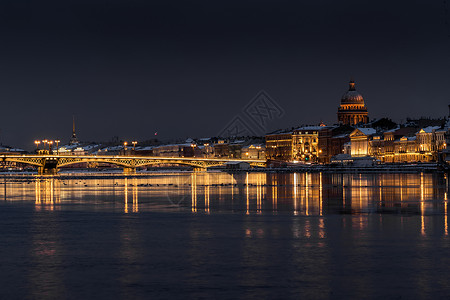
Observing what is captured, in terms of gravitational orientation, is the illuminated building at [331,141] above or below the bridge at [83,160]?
above

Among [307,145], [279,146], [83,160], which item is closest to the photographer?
[83,160]

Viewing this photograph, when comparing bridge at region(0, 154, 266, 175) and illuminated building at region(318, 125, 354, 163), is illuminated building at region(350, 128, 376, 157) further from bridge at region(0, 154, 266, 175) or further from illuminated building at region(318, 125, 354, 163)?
bridge at region(0, 154, 266, 175)

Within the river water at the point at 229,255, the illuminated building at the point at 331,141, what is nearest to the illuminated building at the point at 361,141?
the illuminated building at the point at 331,141

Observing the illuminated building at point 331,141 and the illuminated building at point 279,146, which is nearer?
the illuminated building at point 331,141

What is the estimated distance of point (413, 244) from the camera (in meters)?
15.7

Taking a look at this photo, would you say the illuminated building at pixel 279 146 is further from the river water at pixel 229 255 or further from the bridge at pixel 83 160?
the river water at pixel 229 255

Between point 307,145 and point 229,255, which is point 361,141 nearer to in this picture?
point 307,145

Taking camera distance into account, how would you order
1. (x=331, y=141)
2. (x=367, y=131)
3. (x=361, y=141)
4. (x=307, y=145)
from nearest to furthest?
1. (x=361, y=141)
2. (x=367, y=131)
3. (x=331, y=141)
4. (x=307, y=145)

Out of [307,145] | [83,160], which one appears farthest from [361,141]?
[83,160]

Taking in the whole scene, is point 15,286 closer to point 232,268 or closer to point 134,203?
point 232,268

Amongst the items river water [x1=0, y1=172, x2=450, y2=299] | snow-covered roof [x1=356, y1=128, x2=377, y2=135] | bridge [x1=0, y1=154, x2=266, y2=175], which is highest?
snow-covered roof [x1=356, y1=128, x2=377, y2=135]

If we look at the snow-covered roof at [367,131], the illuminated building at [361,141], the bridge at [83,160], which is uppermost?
the snow-covered roof at [367,131]

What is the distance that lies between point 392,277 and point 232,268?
2706 millimetres

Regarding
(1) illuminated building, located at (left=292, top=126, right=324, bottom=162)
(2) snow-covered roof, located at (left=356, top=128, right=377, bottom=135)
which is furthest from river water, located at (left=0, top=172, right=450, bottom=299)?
(1) illuminated building, located at (left=292, top=126, right=324, bottom=162)
